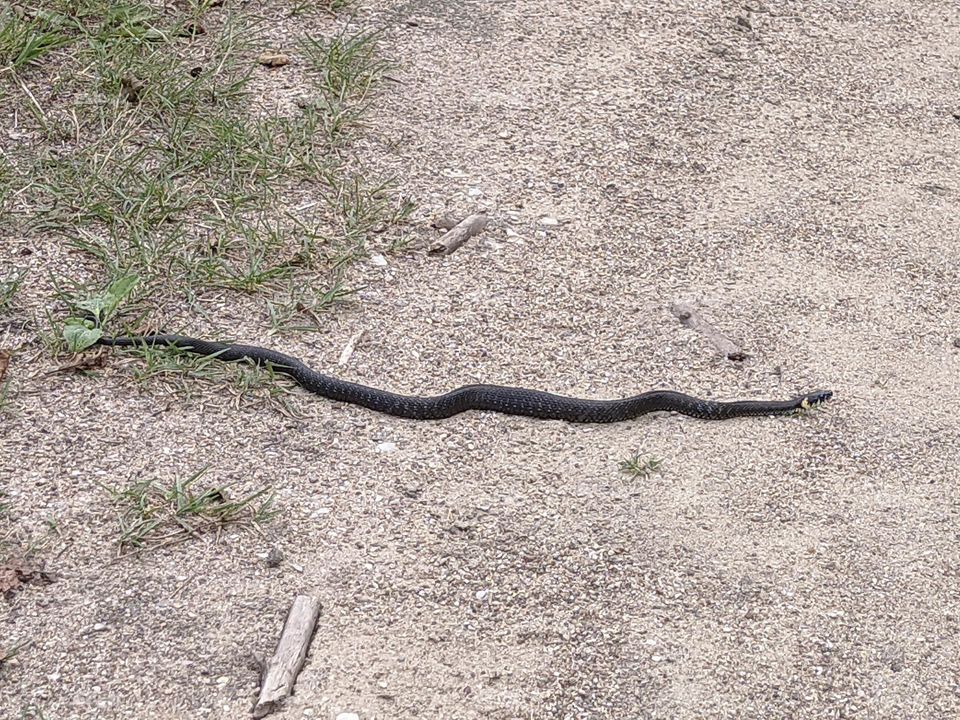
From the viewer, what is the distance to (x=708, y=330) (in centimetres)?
558

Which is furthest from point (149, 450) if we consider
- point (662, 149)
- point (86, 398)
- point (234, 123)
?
point (662, 149)

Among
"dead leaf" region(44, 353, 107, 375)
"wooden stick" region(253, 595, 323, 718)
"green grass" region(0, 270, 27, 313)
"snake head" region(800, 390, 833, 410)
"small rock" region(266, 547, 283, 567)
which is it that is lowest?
"snake head" region(800, 390, 833, 410)

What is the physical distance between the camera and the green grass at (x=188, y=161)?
540cm

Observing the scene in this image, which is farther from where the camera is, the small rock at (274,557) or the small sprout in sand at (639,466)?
the small sprout in sand at (639,466)

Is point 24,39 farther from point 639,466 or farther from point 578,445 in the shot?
point 639,466

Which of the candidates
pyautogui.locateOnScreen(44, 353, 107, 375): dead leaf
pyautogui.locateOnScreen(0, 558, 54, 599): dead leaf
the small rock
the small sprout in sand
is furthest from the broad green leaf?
the small sprout in sand

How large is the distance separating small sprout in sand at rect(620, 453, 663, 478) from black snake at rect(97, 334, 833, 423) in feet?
0.98

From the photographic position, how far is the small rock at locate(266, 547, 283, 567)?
4.21 meters

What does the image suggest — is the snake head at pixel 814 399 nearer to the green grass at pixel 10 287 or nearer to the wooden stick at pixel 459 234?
the wooden stick at pixel 459 234

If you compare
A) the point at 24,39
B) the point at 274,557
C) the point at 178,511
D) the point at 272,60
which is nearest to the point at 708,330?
the point at 274,557

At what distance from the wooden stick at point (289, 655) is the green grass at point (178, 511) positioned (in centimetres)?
44

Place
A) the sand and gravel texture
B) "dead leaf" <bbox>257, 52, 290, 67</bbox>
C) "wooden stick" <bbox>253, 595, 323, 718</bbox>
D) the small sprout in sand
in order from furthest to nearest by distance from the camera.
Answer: "dead leaf" <bbox>257, 52, 290, 67</bbox>, the small sprout in sand, the sand and gravel texture, "wooden stick" <bbox>253, 595, 323, 718</bbox>

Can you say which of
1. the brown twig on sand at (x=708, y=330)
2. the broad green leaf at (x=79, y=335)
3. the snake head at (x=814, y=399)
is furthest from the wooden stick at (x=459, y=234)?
the snake head at (x=814, y=399)

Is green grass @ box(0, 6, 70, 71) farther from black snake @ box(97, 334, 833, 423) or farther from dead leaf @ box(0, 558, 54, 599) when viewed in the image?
dead leaf @ box(0, 558, 54, 599)
